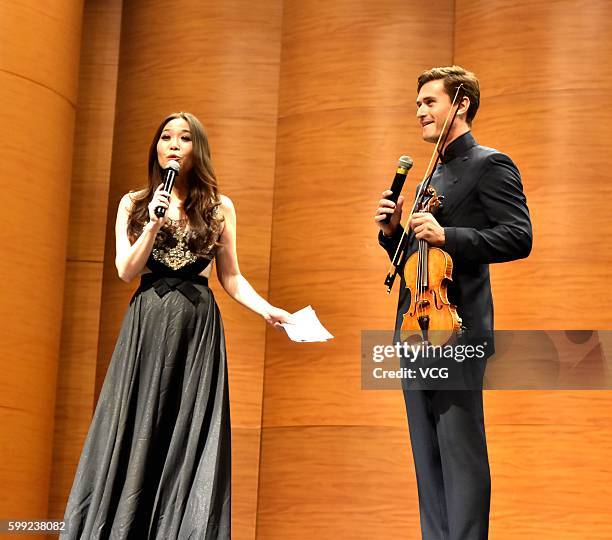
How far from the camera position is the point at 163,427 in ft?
10.9

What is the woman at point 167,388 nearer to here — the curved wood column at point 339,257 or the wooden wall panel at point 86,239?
the curved wood column at point 339,257

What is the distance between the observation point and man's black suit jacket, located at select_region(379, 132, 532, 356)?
10.2ft

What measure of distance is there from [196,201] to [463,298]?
36.4 inches

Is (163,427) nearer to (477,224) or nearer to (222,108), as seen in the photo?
(477,224)

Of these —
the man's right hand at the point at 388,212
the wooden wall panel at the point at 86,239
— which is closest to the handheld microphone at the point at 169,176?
the man's right hand at the point at 388,212

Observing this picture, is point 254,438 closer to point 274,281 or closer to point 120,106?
point 274,281

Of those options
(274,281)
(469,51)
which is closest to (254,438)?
(274,281)

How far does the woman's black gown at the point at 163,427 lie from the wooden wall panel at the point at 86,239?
6.38 ft

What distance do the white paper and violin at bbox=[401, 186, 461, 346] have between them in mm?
270

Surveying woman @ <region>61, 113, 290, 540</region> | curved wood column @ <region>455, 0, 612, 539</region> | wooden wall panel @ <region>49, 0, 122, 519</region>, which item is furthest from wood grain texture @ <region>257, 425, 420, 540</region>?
woman @ <region>61, 113, 290, 540</region>

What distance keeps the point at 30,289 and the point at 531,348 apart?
6.92 ft

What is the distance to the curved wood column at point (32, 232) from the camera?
15.6 feet

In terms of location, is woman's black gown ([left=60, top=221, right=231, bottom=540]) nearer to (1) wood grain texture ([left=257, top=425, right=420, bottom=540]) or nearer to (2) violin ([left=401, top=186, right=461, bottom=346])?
(2) violin ([left=401, top=186, right=461, bottom=346])

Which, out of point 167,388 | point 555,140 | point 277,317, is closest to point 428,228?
point 277,317
